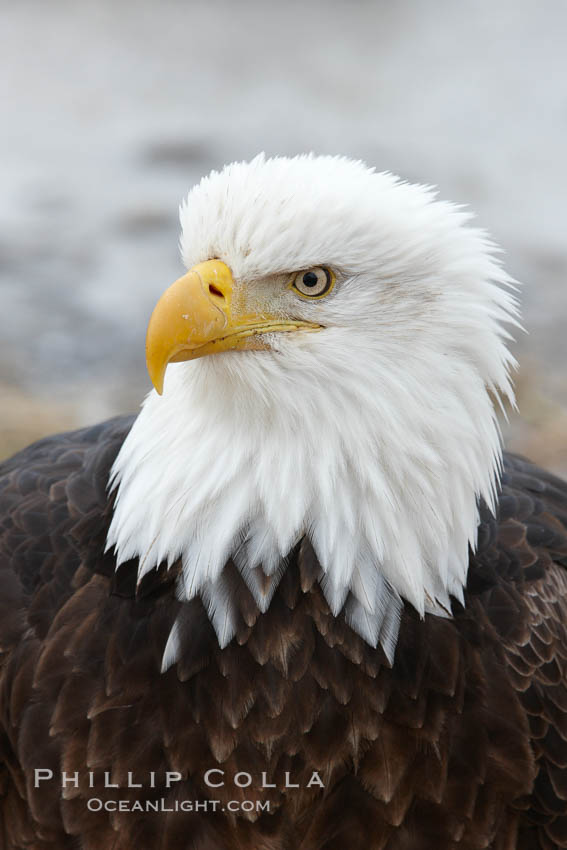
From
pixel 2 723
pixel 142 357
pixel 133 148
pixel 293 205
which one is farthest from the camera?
pixel 133 148

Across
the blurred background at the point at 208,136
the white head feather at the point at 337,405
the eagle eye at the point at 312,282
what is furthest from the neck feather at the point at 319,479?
the blurred background at the point at 208,136

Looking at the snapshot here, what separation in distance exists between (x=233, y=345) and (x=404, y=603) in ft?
2.58

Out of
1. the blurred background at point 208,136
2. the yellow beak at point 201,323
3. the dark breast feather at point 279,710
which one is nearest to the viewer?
the yellow beak at point 201,323

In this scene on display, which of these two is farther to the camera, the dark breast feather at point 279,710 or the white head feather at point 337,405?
the dark breast feather at point 279,710

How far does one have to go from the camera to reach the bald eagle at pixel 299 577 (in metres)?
2.50

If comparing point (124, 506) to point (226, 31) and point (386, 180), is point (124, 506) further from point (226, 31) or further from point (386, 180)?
point (226, 31)

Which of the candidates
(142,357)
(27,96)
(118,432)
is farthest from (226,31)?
(118,432)

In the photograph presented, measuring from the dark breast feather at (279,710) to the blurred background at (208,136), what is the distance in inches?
140

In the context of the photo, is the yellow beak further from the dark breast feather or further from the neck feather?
the dark breast feather

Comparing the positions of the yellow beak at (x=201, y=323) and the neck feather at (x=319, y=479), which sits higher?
the yellow beak at (x=201, y=323)

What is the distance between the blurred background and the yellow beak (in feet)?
13.5

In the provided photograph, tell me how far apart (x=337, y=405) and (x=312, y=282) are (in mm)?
287

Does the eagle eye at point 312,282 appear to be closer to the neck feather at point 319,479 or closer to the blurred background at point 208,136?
the neck feather at point 319,479

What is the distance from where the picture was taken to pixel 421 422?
2.51m
